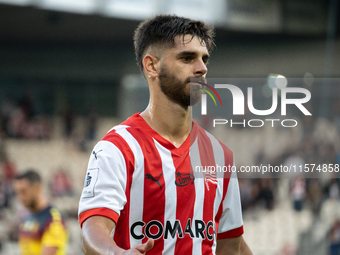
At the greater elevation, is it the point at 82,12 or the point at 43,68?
the point at 82,12

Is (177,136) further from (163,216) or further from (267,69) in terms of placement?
(267,69)

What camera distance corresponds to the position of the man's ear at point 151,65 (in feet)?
6.02

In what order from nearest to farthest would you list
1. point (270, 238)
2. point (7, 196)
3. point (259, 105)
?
1. point (259, 105)
2. point (270, 238)
3. point (7, 196)

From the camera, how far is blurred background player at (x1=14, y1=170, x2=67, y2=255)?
3.91 m

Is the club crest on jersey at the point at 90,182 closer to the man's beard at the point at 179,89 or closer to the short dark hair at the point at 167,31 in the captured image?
the man's beard at the point at 179,89

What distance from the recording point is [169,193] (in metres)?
1.68

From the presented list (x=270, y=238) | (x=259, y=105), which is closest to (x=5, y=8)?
(x=270, y=238)

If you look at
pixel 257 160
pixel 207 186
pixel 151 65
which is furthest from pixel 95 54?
pixel 207 186

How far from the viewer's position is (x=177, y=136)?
1.87 metres

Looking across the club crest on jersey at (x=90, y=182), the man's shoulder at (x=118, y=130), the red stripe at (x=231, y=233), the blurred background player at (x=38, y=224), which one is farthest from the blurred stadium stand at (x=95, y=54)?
the club crest on jersey at (x=90, y=182)

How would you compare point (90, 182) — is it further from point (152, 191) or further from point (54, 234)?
point (54, 234)

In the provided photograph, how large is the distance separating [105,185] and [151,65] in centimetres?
63

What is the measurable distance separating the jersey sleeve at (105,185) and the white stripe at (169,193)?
20 cm

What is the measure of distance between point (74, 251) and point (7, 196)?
2.39m
